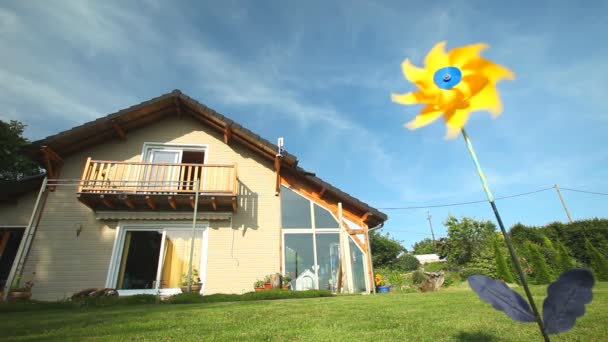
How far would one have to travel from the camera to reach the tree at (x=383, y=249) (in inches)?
1284

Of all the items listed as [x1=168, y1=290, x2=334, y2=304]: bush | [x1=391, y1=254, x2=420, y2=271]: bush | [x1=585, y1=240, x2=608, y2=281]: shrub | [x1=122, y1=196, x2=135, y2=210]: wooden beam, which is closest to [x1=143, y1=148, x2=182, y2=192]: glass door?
[x1=122, y1=196, x2=135, y2=210]: wooden beam

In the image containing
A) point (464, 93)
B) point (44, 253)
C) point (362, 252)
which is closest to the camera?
point (464, 93)

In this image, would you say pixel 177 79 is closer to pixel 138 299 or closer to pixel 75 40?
pixel 75 40

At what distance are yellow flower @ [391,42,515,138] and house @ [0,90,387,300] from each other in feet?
23.0

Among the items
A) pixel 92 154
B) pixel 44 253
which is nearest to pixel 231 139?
pixel 92 154

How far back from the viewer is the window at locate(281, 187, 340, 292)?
8.56m

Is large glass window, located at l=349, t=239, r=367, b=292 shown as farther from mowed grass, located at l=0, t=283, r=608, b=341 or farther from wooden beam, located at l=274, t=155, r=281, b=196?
mowed grass, located at l=0, t=283, r=608, b=341

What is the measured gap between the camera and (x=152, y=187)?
8367 mm

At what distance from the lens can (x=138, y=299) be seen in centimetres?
575

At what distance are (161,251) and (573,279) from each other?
908cm

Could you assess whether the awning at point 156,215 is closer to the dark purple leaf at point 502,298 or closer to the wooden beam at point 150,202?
the wooden beam at point 150,202

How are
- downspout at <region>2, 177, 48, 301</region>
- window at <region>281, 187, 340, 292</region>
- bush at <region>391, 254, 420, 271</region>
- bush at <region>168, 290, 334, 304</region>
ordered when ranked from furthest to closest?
bush at <region>391, 254, 420, 271</region>
window at <region>281, 187, 340, 292</region>
downspout at <region>2, 177, 48, 301</region>
bush at <region>168, 290, 334, 304</region>

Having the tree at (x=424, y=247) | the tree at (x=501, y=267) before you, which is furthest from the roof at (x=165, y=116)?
the tree at (x=424, y=247)

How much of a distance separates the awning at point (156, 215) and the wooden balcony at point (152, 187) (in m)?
0.14
